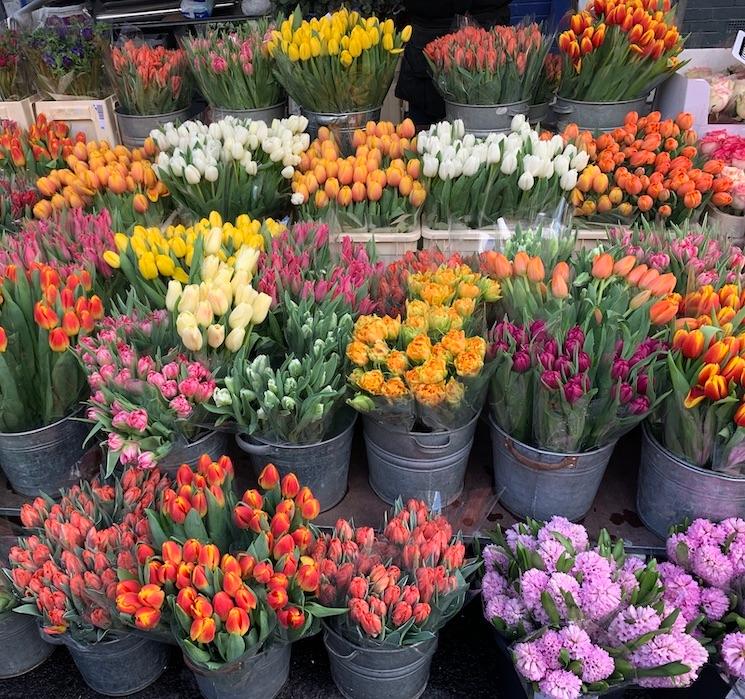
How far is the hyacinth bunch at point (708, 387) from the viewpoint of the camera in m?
1.37

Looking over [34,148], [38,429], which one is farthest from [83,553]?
[34,148]

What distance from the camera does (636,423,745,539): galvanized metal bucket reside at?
1476 millimetres

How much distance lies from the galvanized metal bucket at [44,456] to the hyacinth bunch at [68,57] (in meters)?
2.10

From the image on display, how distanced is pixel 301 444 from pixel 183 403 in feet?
0.98

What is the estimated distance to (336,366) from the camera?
4.91 feet

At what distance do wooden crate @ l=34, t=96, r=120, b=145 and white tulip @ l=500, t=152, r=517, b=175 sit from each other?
2007 millimetres

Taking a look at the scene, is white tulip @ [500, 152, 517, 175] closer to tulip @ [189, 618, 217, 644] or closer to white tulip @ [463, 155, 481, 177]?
white tulip @ [463, 155, 481, 177]

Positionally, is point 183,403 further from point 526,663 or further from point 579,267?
point 579,267

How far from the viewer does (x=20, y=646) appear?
5.27ft

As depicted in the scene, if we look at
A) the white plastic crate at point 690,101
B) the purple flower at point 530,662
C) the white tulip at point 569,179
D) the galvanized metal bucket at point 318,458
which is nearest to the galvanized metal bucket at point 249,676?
the galvanized metal bucket at point 318,458

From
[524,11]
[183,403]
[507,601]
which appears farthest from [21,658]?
[524,11]

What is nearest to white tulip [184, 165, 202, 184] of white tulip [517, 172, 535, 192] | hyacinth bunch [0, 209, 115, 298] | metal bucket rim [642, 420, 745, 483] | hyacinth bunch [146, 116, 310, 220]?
hyacinth bunch [146, 116, 310, 220]

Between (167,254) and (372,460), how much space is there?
2.47 ft

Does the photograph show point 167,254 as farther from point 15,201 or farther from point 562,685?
point 562,685
